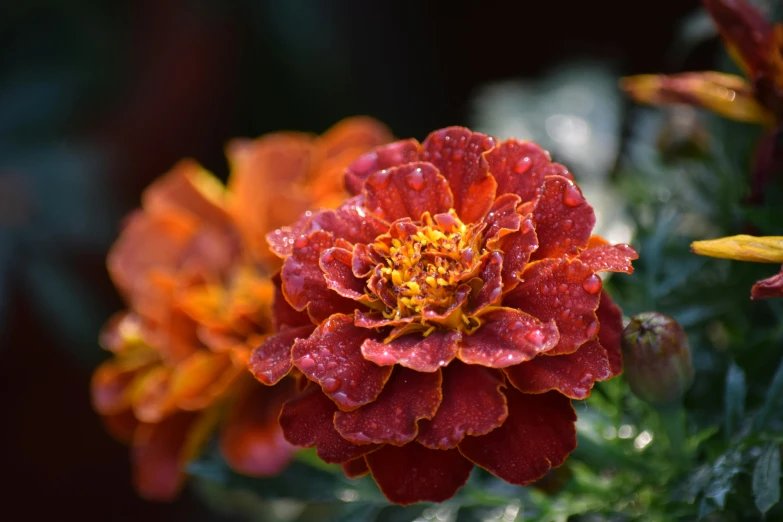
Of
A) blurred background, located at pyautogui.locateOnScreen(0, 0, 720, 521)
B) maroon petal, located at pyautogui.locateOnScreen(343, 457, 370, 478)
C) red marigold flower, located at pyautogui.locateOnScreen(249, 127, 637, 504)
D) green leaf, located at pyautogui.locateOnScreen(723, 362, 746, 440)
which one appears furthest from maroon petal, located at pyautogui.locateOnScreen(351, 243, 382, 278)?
blurred background, located at pyautogui.locateOnScreen(0, 0, 720, 521)

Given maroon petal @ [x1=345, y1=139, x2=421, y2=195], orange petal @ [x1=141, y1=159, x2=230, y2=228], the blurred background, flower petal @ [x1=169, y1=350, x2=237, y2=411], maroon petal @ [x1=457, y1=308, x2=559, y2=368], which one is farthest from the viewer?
the blurred background

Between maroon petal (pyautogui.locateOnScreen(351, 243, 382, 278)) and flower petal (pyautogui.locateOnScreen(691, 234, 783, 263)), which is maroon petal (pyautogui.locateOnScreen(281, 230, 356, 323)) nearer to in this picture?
maroon petal (pyautogui.locateOnScreen(351, 243, 382, 278))

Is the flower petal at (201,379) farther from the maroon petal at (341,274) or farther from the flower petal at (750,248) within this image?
the flower petal at (750,248)

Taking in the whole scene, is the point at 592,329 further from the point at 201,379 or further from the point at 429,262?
the point at 201,379

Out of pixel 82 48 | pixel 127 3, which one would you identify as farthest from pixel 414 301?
pixel 127 3

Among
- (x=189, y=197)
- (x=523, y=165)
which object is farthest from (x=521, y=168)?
(x=189, y=197)

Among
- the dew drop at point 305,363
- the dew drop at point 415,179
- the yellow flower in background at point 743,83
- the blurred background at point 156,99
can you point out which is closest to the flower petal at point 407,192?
the dew drop at point 415,179
